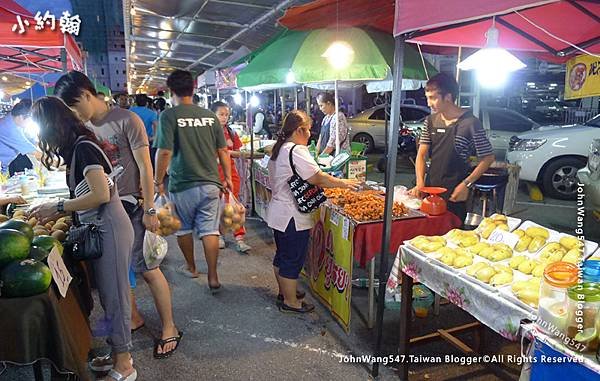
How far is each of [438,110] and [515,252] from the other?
1.81m

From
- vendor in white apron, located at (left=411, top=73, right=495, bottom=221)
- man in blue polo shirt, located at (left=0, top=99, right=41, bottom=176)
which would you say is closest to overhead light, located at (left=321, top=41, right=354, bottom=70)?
vendor in white apron, located at (left=411, top=73, right=495, bottom=221)

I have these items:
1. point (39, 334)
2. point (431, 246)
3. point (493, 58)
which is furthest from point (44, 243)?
point (493, 58)

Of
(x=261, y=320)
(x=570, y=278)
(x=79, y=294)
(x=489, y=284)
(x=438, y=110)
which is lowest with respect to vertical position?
(x=261, y=320)

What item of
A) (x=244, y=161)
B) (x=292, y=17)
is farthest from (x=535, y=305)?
(x=244, y=161)

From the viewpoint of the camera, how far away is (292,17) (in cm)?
472

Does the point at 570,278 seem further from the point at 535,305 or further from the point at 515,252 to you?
the point at 515,252

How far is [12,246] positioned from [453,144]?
3.40 m

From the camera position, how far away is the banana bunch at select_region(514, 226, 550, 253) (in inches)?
103

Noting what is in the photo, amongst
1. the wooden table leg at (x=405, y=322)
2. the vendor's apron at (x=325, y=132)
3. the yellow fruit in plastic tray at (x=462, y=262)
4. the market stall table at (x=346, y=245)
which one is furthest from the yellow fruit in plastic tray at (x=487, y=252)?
the vendor's apron at (x=325, y=132)

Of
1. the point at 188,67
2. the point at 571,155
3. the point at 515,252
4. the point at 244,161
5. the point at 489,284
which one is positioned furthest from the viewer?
the point at 188,67

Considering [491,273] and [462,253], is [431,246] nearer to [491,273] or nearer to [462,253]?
[462,253]

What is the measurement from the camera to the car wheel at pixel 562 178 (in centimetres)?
830

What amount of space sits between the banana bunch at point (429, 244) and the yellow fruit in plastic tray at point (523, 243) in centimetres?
44

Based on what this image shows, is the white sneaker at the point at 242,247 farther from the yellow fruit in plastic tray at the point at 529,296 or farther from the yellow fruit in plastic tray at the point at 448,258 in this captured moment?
the yellow fruit in plastic tray at the point at 529,296
